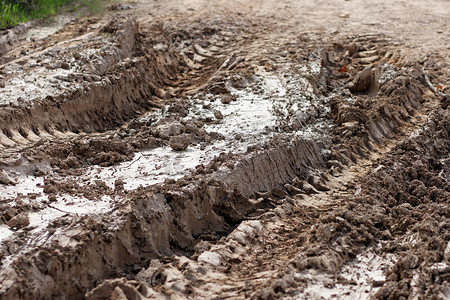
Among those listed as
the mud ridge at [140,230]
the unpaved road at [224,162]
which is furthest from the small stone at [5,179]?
the mud ridge at [140,230]

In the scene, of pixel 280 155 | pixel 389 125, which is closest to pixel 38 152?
pixel 280 155

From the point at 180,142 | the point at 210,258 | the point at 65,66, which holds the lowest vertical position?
the point at 210,258

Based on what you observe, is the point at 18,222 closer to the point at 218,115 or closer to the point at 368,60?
the point at 218,115

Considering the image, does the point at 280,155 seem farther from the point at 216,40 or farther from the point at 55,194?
the point at 216,40

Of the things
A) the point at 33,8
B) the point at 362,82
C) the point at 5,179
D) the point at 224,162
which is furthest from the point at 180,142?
the point at 33,8

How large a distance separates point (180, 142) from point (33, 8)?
5.43 meters

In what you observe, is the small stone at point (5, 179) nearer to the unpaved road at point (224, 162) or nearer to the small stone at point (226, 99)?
the unpaved road at point (224, 162)

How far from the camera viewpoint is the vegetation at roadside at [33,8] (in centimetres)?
817

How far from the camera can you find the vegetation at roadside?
26.8ft

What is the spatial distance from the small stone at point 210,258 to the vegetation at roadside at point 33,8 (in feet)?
19.0

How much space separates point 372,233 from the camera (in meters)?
3.70

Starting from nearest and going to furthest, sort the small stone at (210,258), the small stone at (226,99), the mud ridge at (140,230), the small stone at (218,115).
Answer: the mud ridge at (140,230) → the small stone at (210,258) → the small stone at (218,115) → the small stone at (226,99)

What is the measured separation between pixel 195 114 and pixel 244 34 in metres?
2.98

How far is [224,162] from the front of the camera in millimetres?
4414
